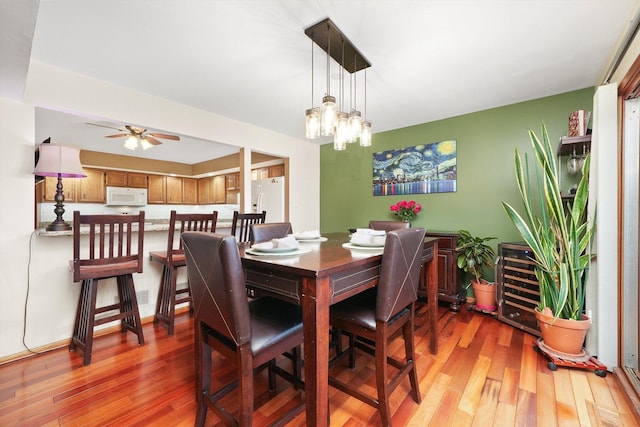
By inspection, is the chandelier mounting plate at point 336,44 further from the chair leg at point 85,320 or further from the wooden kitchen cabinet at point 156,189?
the wooden kitchen cabinet at point 156,189

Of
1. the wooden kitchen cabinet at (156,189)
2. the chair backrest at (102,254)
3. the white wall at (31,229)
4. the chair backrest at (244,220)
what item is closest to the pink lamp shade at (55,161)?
the white wall at (31,229)

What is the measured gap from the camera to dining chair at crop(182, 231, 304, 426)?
102 centimetres

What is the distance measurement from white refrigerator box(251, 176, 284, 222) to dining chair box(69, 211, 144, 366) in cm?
221

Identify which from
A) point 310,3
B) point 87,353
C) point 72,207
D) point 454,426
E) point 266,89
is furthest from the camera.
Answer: point 72,207

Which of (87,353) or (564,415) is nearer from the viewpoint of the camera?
(564,415)

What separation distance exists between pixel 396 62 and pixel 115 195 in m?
5.40

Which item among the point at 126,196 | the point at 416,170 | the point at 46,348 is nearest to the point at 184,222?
the point at 46,348

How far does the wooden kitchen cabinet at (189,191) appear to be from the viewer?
6.11m

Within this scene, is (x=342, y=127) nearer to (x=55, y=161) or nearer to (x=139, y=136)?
(x=55, y=161)

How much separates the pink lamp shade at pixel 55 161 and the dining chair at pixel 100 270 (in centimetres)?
47

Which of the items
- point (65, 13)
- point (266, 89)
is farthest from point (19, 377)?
point (266, 89)

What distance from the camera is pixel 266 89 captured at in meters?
2.62

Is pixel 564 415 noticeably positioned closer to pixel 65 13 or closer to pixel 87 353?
pixel 87 353

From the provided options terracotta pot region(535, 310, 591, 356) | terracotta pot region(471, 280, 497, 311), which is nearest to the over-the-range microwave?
terracotta pot region(471, 280, 497, 311)
